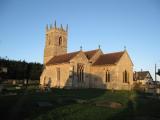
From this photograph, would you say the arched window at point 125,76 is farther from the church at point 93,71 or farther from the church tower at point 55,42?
the church tower at point 55,42

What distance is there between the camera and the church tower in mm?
60044

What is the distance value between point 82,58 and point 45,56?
18.3 m

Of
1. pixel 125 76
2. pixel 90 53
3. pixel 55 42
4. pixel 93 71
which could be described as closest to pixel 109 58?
pixel 93 71

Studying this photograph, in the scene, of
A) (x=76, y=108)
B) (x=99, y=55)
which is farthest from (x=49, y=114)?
(x=99, y=55)

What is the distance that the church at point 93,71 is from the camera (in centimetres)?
4547

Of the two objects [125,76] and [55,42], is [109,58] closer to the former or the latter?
[125,76]

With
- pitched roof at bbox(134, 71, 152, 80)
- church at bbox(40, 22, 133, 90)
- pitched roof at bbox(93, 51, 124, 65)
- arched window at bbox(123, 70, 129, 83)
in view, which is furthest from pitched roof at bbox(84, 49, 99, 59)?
pitched roof at bbox(134, 71, 152, 80)

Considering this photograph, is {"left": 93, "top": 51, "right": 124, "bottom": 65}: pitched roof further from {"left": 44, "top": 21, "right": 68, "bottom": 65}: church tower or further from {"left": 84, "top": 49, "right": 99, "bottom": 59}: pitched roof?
{"left": 44, "top": 21, "right": 68, "bottom": 65}: church tower

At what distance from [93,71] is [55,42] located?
15655 millimetres

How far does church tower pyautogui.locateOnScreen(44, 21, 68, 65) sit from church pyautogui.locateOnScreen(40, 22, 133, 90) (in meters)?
7.71

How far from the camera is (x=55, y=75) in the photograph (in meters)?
50.0

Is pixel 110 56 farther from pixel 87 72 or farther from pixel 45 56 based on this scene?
pixel 45 56

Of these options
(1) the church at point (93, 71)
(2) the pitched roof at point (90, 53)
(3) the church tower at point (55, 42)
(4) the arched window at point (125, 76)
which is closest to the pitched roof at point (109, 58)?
(1) the church at point (93, 71)

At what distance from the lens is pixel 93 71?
50.0 m
